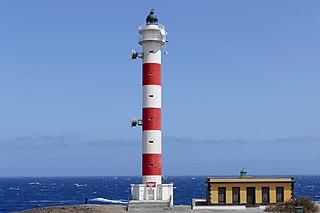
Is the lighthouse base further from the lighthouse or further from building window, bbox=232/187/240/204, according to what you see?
building window, bbox=232/187/240/204

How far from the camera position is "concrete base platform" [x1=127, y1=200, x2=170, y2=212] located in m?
44.8

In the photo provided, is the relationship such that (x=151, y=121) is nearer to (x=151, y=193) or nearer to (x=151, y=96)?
(x=151, y=96)

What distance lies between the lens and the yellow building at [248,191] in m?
46.8

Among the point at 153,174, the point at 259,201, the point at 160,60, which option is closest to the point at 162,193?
the point at 153,174

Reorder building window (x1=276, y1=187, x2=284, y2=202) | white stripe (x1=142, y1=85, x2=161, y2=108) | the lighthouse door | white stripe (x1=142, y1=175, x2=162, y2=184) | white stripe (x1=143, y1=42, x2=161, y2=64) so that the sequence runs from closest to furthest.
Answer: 1. building window (x1=276, y1=187, x2=284, y2=202)
2. the lighthouse door
3. white stripe (x1=142, y1=175, x2=162, y2=184)
4. white stripe (x1=142, y1=85, x2=161, y2=108)
5. white stripe (x1=143, y1=42, x2=161, y2=64)

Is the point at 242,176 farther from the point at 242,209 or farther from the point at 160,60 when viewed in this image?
the point at 160,60

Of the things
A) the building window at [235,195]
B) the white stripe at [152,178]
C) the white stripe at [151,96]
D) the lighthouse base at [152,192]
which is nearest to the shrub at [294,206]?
the building window at [235,195]

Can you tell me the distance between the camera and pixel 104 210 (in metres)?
43.9

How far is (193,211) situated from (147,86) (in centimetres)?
1144

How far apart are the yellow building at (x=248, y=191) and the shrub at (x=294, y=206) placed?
3.54 metres

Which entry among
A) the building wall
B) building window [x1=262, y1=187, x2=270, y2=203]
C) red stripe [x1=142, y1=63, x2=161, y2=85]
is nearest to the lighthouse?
red stripe [x1=142, y1=63, x2=161, y2=85]

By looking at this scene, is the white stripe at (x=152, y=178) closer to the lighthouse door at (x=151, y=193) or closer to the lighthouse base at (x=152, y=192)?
the lighthouse base at (x=152, y=192)

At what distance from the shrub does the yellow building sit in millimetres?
3537

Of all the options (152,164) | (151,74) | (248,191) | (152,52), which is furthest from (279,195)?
(152,52)
